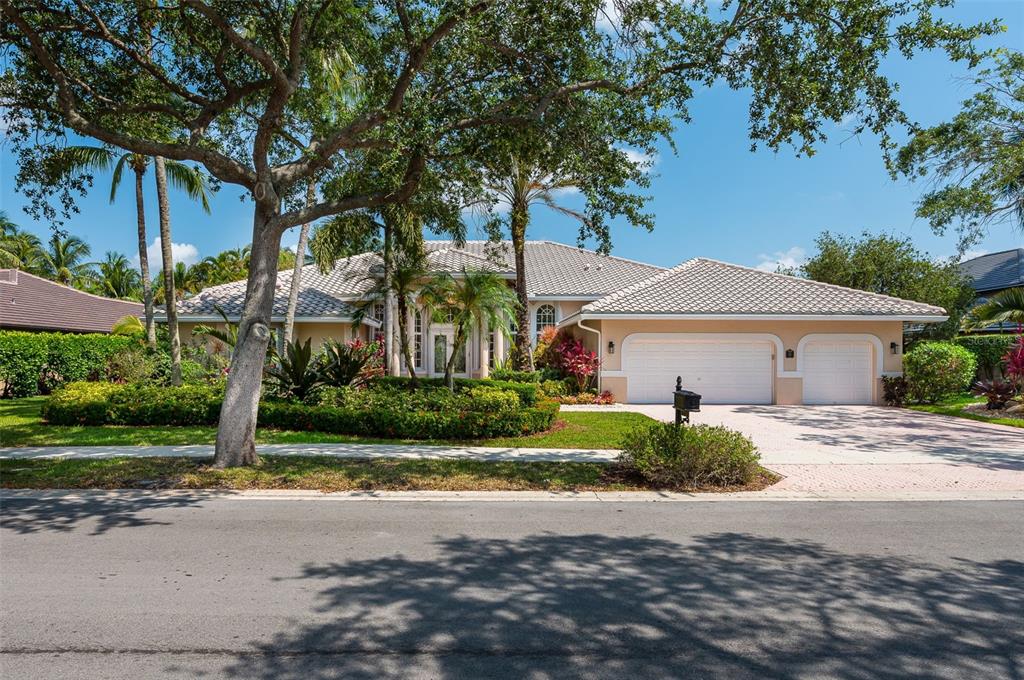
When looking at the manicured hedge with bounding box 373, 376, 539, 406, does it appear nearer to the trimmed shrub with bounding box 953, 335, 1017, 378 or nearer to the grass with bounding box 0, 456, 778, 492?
the grass with bounding box 0, 456, 778, 492

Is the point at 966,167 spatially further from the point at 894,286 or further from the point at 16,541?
the point at 16,541

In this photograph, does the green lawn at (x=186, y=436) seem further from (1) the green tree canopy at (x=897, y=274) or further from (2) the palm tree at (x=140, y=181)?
(1) the green tree canopy at (x=897, y=274)

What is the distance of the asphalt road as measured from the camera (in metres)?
3.53

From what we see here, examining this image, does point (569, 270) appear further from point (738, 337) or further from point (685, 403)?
point (685, 403)

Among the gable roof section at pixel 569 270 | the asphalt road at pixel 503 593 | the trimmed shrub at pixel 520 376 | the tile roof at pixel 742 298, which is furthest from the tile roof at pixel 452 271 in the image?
the asphalt road at pixel 503 593

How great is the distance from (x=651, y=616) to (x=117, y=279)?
60.4 m

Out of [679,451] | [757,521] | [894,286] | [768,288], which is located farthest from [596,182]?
[894,286]

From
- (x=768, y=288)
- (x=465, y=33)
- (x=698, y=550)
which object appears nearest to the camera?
(x=698, y=550)

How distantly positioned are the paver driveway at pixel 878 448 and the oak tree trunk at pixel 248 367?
26.4 ft

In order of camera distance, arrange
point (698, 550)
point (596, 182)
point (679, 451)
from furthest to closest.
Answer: point (596, 182), point (679, 451), point (698, 550)

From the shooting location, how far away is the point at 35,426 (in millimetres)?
12438

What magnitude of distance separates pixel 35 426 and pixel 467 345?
1455 centimetres

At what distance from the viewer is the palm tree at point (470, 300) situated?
14773 millimetres

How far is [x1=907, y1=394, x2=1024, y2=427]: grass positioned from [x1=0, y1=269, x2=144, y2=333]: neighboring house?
32.4m
